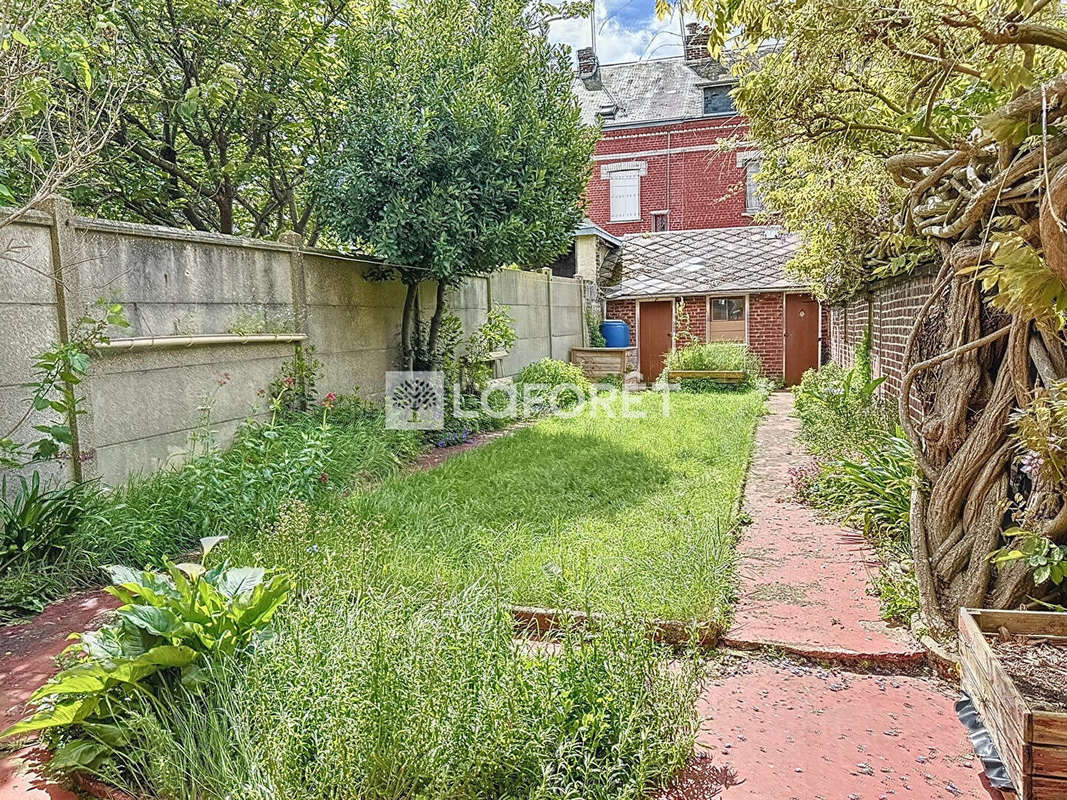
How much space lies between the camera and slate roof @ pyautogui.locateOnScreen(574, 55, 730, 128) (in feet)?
65.7

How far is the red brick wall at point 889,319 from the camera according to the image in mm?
4836

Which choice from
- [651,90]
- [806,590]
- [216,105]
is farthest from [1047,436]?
[651,90]

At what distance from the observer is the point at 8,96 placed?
3377 mm

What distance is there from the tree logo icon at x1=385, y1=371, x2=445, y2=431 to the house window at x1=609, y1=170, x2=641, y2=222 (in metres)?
13.9

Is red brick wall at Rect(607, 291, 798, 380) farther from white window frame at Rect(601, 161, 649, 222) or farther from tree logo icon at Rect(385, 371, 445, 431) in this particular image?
tree logo icon at Rect(385, 371, 445, 431)

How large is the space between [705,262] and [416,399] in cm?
1000

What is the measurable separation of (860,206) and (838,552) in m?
3.23

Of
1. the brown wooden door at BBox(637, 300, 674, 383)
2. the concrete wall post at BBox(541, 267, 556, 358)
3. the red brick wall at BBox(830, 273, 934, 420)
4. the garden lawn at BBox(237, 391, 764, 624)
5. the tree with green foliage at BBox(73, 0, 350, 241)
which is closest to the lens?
the garden lawn at BBox(237, 391, 764, 624)

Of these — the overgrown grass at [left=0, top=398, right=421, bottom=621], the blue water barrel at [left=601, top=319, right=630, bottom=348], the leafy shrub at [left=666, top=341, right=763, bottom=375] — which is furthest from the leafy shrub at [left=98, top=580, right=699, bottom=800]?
the blue water barrel at [left=601, top=319, right=630, bottom=348]

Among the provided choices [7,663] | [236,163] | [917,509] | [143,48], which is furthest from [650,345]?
[7,663]

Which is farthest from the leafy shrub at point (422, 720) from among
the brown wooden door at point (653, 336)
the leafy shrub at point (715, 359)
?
the brown wooden door at point (653, 336)

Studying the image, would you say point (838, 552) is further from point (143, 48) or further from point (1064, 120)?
point (143, 48)

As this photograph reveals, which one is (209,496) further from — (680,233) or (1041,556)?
(680,233)

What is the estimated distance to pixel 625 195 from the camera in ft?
67.8
